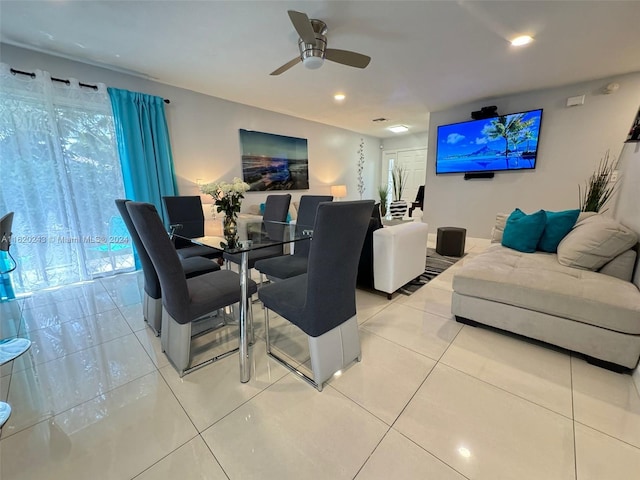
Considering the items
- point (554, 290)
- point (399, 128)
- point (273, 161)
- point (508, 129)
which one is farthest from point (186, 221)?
point (399, 128)

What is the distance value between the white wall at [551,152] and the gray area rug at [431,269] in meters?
1.28

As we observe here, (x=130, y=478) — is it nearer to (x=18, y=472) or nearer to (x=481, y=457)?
(x=18, y=472)

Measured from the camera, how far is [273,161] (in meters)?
4.86

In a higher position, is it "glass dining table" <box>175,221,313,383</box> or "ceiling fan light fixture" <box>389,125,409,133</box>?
"ceiling fan light fixture" <box>389,125,409,133</box>

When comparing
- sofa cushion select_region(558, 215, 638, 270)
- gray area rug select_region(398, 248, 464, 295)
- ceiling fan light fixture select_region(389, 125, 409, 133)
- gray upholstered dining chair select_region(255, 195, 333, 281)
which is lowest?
gray area rug select_region(398, 248, 464, 295)

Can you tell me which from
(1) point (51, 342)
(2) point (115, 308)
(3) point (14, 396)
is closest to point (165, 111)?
(2) point (115, 308)

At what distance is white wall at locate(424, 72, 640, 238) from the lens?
131 inches

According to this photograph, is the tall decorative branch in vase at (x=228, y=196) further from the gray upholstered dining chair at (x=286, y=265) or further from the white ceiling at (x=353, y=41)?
the white ceiling at (x=353, y=41)

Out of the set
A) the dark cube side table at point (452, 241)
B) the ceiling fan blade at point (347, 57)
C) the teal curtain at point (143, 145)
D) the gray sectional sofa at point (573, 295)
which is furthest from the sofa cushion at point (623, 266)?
the teal curtain at point (143, 145)

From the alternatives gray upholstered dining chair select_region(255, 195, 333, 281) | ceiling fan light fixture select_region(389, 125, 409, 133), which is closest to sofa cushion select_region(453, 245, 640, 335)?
gray upholstered dining chair select_region(255, 195, 333, 281)

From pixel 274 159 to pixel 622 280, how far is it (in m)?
4.70

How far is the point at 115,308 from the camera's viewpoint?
2373 millimetres

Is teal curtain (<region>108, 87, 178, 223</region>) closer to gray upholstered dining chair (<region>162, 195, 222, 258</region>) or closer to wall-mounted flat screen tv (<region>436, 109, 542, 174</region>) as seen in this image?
gray upholstered dining chair (<region>162, 195, 222, 258</region>)

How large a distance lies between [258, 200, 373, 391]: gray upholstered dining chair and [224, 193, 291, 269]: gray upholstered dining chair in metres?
0.52
